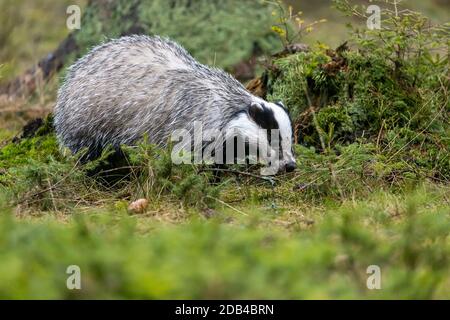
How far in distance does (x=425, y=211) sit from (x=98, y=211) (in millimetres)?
2217

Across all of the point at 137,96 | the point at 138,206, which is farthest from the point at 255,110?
the point at 137,96

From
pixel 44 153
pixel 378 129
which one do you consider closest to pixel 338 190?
pixel 378 129

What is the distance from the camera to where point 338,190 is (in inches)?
231

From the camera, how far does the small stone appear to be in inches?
219

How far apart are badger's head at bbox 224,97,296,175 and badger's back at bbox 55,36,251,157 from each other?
309 millimetres

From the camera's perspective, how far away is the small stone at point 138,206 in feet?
18.2

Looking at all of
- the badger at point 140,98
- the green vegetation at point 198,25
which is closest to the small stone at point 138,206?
the badger at point 140,98

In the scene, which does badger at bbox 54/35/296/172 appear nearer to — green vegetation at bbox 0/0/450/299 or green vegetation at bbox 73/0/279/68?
green vegetation at bbox 0/0/450/299

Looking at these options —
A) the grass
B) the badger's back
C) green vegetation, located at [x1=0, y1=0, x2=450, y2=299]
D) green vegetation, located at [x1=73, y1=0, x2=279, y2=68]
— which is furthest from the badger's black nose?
green vegetation, located at [x1=73, y1=0, x2=279, y2=68]

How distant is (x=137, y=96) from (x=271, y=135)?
54.2 inches

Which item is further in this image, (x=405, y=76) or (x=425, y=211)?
(x=405, y=76)

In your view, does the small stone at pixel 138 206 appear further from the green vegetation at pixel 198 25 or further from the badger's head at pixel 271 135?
the green vegetation at pixel 198 25

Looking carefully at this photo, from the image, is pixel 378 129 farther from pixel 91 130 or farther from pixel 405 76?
pixel 91 130
